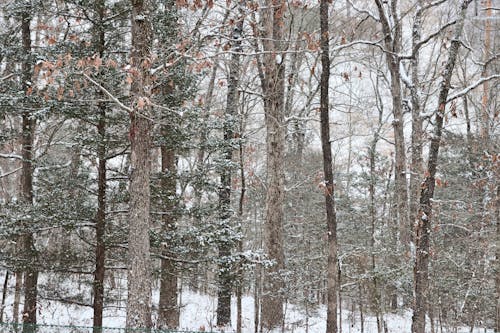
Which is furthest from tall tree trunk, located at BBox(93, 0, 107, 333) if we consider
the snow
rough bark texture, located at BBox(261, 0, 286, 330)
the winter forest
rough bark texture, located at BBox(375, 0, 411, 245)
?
rough bark texture, located at BBox(375, 0, 411, 245)

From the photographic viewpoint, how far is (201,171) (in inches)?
361

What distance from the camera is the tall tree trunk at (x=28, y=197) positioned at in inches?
326

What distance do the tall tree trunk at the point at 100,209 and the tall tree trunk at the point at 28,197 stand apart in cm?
104

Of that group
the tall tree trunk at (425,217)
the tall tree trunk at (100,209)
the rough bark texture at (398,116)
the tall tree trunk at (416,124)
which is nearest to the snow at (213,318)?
the rough bark texture at (398,116)

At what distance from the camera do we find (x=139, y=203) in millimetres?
7223

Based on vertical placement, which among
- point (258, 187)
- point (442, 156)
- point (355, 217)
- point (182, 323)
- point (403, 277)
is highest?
point (442, 156)

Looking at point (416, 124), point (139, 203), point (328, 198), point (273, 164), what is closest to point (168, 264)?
point (139, 203)

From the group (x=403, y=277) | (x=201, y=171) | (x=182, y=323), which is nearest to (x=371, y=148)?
(x=403, y=277)

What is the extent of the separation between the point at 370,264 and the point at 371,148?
6.78 meters

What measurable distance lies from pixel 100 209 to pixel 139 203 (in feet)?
5.05

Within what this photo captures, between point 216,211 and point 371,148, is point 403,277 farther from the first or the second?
point 371,148

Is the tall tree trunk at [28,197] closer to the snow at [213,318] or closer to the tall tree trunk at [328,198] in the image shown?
the snow at [213,318]

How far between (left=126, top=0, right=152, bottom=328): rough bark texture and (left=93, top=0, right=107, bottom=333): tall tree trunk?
48.5 inches

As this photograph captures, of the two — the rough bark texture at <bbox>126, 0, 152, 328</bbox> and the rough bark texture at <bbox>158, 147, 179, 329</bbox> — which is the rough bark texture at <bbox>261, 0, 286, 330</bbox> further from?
the rough bark texture at <bbox>126, 0, 152, 328</bbox>
